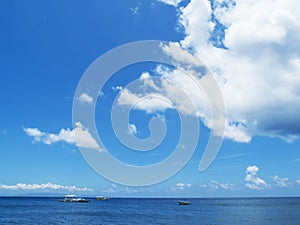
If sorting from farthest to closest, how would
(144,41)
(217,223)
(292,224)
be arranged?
(217,223) → (292,224) → (144,41)

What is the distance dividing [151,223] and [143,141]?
201ft

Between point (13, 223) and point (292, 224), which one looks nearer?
point (292, 224)

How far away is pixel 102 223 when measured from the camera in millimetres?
78750

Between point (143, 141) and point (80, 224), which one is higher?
point (143, 141)

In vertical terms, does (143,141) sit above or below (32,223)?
above

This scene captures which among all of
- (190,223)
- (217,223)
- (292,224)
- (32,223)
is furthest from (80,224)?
(292,224)

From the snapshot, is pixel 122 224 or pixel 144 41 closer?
pixel 144 41

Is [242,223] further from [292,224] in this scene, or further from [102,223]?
[102,223]

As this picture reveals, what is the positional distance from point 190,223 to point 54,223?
1248 inches

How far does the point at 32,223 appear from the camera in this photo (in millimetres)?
77125

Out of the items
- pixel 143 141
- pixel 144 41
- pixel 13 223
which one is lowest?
pixel 13 223

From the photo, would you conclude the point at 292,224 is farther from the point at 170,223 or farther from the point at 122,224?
the point at 122,224

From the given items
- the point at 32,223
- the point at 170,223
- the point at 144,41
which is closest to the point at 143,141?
the point at 144,41

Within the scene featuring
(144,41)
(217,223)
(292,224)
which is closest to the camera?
(144,41)
